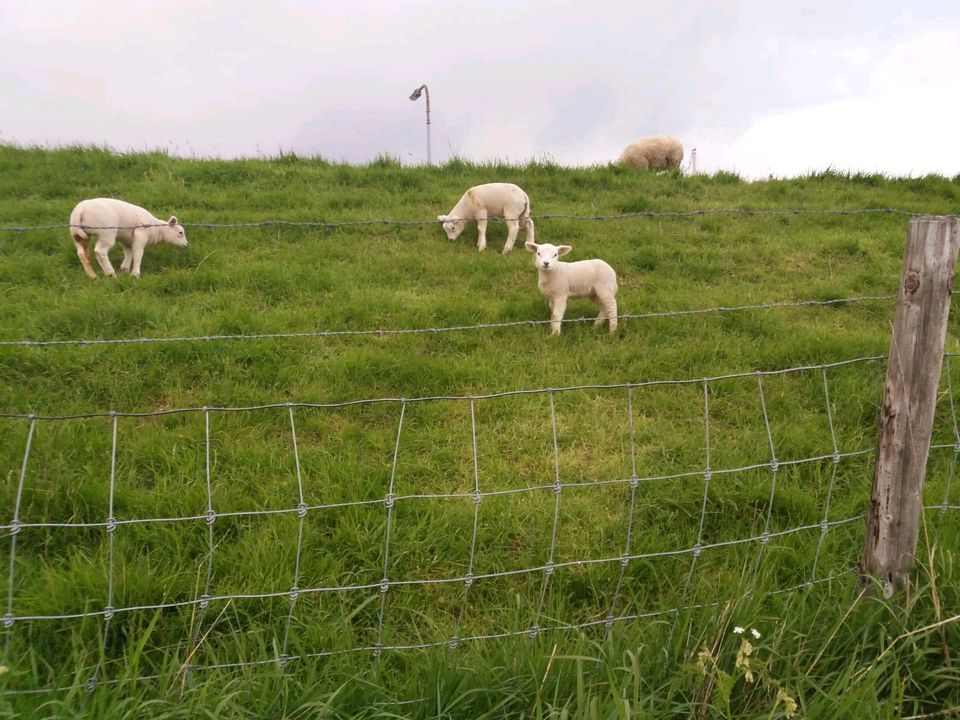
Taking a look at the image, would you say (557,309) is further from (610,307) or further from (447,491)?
(447,491)

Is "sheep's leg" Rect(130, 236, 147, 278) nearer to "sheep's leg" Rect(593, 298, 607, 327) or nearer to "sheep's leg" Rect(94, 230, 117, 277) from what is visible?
"sheep's leg" Rect(94, 230, 117, 277)

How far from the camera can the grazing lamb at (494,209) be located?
316 inches

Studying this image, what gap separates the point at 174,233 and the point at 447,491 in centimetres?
515

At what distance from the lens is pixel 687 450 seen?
156 inches

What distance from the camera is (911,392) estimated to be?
2.48 metres

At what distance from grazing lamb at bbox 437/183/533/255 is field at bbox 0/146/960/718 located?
0.53 metres

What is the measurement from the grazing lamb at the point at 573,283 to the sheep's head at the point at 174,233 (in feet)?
12.9

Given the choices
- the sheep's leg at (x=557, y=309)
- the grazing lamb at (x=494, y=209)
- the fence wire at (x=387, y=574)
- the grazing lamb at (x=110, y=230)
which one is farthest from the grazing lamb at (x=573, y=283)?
the grazing lamb at (x=110, y=230)

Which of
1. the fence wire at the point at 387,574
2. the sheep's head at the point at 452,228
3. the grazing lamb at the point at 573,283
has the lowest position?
the fence wire at the point at 387,574

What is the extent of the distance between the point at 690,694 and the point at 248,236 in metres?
7.10

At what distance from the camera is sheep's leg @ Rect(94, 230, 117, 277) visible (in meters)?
6.50

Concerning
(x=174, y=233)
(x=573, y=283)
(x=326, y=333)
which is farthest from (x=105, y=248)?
(x=573, y=283)

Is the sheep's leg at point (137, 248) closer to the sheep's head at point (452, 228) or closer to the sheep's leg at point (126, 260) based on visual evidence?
the sheep's leg at point (126, 260)

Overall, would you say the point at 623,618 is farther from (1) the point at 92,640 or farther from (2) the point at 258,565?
(1) the point at 92,640
